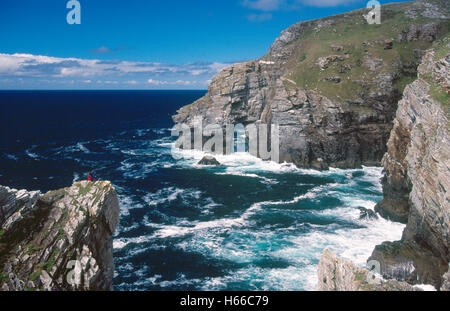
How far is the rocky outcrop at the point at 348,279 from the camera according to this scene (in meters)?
20.8

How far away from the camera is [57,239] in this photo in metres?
21.9

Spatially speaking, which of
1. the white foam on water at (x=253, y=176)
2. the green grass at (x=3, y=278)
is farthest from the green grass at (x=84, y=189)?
the white foam on water at (x=253, y=176)

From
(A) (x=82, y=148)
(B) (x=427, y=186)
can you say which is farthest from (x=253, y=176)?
(A) (x=82, y=148)

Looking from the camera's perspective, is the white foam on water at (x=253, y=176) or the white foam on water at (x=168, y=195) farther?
the white foam on water at (x=253, y=176)

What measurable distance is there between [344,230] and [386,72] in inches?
2092

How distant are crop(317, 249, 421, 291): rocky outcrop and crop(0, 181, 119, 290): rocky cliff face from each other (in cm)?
1517

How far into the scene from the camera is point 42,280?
1981cm

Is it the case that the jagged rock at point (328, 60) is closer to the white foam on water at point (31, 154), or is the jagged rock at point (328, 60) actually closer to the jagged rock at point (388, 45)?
the jagged rock at point (388, 45)

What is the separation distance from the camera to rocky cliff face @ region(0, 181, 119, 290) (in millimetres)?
20016

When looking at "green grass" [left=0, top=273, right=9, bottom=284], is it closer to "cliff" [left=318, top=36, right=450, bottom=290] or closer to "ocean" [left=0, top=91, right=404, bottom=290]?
"ocean" [left=0, top=91, right=404, bottom=290]

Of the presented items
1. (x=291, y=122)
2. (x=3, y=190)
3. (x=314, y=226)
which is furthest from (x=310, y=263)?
(x=291, y=122)

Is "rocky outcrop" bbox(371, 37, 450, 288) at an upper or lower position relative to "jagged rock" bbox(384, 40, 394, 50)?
lower

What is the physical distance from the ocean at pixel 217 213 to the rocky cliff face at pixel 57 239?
507 inches

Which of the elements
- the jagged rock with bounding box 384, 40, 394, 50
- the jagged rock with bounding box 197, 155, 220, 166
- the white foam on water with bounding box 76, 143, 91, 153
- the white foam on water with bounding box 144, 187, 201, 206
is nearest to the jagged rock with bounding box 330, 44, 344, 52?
the jagged rock with bounding box 384, 40, 394, 50
